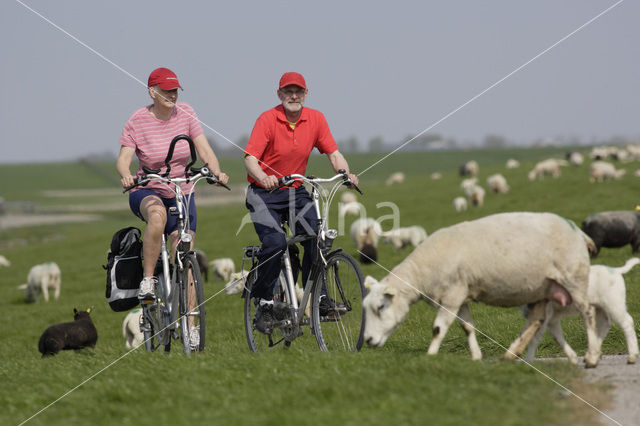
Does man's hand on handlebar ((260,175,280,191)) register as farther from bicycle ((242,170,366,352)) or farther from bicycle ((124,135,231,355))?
bicycle ((124,135,231,355))

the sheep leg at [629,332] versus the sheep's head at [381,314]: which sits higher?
the sheep's head at [381,314]

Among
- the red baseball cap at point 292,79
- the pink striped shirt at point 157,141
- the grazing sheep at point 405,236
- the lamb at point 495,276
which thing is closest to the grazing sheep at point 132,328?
the pink striped shirt at point 157,141

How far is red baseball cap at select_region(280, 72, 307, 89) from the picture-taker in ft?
25.2

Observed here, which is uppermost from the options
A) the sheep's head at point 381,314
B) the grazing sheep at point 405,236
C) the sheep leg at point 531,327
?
the grazing sheep at point 405,236

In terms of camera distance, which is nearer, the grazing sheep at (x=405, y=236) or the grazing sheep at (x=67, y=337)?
the grazing sheep at (x=67, y=337)

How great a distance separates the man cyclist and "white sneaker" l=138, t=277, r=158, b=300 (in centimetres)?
119

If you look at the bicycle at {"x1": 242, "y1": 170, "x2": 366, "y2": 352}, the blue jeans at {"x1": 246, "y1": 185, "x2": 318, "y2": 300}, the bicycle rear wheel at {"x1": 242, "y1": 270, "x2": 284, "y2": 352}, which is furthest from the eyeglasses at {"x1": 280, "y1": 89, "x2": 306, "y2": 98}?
the bicycle rear wheel at {"x1": 242, "y1": 270, "x2": 284, "y2": 352}

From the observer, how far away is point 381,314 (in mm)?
6605

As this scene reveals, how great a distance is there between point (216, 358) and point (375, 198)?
46.7m

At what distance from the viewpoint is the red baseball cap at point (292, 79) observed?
7.68 m

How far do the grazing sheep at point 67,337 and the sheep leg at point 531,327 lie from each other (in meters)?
9.41

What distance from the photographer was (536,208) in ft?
122

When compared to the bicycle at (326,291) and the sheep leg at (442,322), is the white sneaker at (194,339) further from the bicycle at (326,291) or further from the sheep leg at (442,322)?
the sheep leg at (442,322)

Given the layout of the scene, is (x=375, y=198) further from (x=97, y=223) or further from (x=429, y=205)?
(x=97, y=223)
